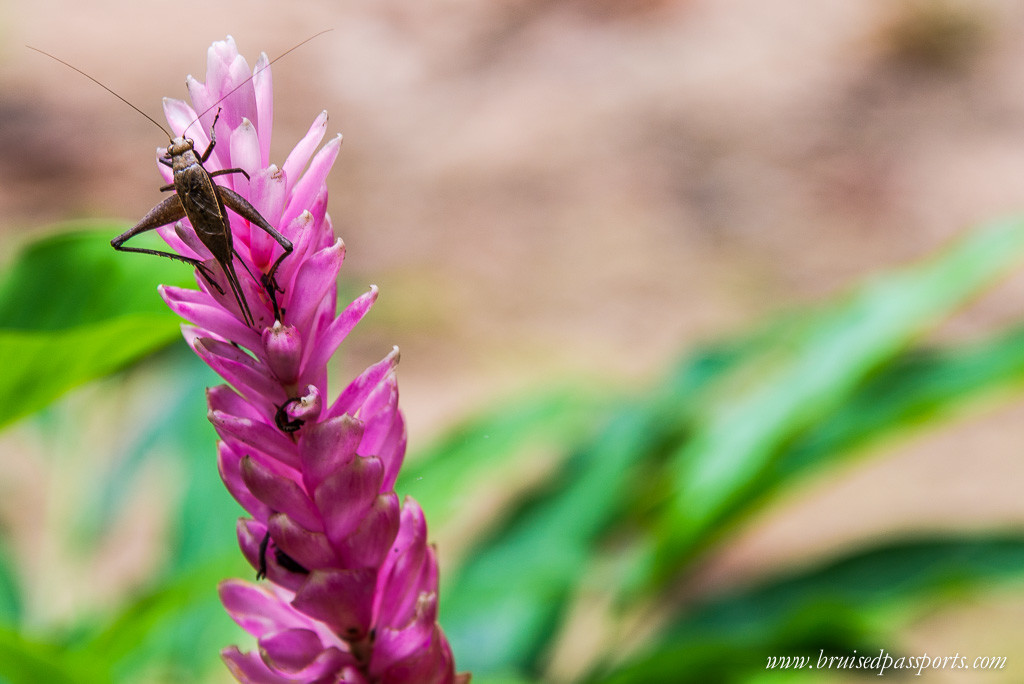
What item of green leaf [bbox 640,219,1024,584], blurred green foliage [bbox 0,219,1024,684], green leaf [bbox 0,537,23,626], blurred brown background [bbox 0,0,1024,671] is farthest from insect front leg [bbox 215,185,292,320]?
blurred brown background [bbox 0,0,1024,671]

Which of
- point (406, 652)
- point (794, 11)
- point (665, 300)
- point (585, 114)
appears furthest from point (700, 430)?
point (794, 11)

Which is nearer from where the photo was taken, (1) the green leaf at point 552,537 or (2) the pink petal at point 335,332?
(2) the pink petal at point 335,332

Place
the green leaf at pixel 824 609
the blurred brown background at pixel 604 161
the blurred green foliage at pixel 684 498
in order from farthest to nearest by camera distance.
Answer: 1. the blurred brown background at pixel 604 161
2. the blurred green foliage at pixel 684 498
3. the green leaf at pixel 824 609

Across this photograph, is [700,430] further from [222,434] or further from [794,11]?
[794,11]

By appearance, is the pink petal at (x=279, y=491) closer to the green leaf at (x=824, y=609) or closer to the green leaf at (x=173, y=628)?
the green leaf at (x=173, y=628)

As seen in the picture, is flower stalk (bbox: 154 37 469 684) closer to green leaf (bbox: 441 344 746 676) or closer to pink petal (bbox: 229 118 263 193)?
pink petal (bbox: 229 118 263 193)

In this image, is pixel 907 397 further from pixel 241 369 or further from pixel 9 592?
pixel 9 592

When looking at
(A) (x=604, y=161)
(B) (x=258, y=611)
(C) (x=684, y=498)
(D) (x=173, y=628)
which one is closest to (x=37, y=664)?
(B) (x=258, y=611)

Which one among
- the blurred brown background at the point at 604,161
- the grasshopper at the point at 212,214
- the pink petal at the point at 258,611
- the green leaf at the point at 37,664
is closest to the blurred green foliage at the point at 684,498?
the green leaf at the point at 37,664
